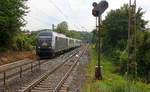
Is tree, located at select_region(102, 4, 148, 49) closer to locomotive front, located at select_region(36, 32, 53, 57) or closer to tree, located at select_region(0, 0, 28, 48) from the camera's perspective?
locomotive front, located at select_region(36, 32, 53, 57)

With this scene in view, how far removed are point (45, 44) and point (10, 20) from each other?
5.50m

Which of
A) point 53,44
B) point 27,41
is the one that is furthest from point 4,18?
point 27,41

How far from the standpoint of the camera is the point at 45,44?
117 feet

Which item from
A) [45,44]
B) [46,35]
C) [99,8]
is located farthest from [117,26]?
[99,8]

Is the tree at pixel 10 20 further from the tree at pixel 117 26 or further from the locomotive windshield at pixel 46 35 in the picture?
the tree at pixel 117 26

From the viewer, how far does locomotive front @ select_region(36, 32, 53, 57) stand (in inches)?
1399

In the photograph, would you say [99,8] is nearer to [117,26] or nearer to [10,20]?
[10,20]

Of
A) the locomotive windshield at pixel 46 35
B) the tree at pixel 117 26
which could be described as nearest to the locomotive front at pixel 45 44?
the locomotive windshield at pixel 46 35

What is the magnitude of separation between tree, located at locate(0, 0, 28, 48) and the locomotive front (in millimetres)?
2975

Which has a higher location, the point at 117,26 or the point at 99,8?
the point at 117,26

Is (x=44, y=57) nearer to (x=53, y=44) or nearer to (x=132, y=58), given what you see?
(x=53, y=44)

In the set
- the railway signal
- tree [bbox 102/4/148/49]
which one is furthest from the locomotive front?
the railway signal

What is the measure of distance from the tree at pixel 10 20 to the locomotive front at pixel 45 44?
9.76 feet

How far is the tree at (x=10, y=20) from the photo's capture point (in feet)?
105
